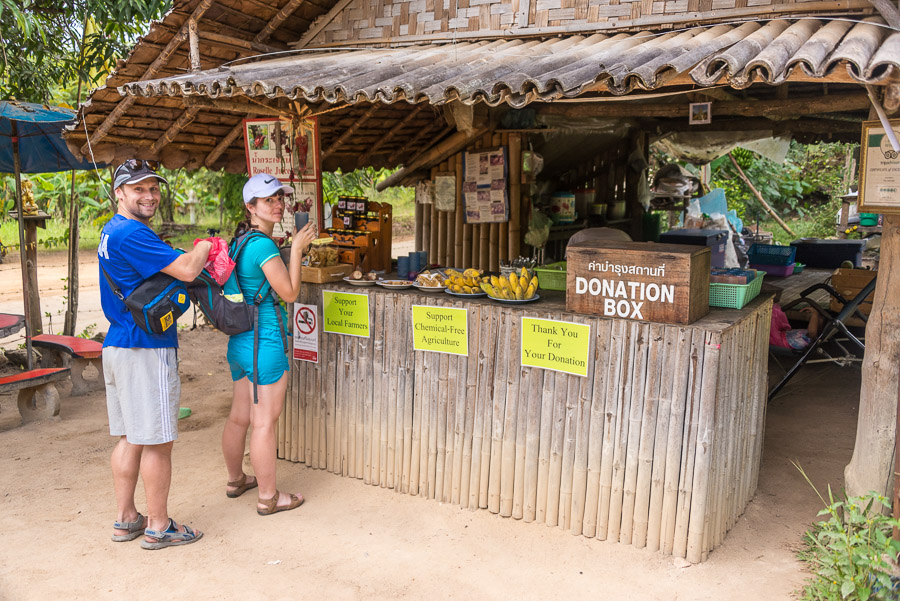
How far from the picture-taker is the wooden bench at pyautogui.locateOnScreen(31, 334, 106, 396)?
6.61 metres

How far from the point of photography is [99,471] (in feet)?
15.7

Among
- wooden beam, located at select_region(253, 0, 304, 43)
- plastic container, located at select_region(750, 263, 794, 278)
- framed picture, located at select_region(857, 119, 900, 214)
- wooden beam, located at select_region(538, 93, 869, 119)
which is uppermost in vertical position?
wooden beam, located at select_region(253, 0, 304, 43)

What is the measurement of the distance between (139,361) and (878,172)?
148 inches

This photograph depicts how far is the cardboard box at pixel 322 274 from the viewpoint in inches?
178

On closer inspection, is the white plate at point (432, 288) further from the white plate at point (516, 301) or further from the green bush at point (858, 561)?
the green bush at point (858, 561)

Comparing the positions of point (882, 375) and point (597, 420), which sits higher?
point (882, 375)

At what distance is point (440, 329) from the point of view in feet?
13.4

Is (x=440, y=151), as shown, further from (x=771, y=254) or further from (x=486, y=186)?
(x=771, y=254)

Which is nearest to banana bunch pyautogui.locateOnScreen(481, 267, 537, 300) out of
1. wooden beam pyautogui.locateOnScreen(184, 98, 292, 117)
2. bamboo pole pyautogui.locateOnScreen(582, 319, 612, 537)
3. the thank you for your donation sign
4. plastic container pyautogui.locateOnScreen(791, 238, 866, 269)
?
bamboo pole pyautogui.locateOnScreen(582, 319, 612, 537)

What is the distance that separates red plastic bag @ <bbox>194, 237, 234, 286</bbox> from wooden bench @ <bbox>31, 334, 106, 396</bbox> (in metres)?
3.46

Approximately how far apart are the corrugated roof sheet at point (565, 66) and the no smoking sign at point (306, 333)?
142 cm

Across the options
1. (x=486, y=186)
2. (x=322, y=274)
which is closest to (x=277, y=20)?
(x=322, y=274)

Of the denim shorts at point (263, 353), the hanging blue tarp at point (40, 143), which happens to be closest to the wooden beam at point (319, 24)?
the hanging blue tarp at point (40, 143)

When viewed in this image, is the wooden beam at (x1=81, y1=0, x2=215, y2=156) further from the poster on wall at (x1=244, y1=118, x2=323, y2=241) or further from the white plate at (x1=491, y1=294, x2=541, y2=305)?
the white plate at (x1=491, y1=294, x2=541, y2=305)
